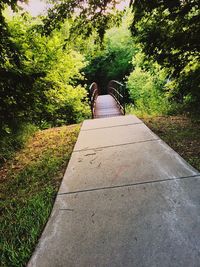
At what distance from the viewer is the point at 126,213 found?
3.07 m

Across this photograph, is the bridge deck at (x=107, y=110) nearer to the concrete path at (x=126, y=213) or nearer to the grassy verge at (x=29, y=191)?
the grassy verge at (x=29, y=191)

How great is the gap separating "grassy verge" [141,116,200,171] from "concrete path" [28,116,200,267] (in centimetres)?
22

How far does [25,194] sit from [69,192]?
732 mm

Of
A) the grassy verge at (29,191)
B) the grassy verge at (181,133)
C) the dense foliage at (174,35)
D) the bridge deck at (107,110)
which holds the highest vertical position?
the dense foliage at (174,35)

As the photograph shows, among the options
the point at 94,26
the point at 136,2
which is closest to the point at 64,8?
the point at 94,26

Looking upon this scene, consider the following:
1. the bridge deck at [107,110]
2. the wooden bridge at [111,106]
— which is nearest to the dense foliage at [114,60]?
the wooden bridge at [111,106]

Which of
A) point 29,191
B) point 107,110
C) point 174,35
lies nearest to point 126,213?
point 29,191

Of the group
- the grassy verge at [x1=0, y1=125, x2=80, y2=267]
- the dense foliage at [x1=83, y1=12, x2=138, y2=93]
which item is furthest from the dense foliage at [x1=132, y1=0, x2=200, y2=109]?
the dense foliage at [x1=83, y1=12, x2=138, y2=93]

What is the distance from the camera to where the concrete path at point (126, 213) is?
8.09ft

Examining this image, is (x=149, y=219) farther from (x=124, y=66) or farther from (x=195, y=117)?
(x=124, y=66)

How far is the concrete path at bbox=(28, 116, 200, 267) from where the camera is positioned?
8.09 feet

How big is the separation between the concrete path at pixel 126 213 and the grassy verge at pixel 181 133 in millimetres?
218

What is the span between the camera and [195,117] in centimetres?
678

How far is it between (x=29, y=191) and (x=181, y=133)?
325cm
